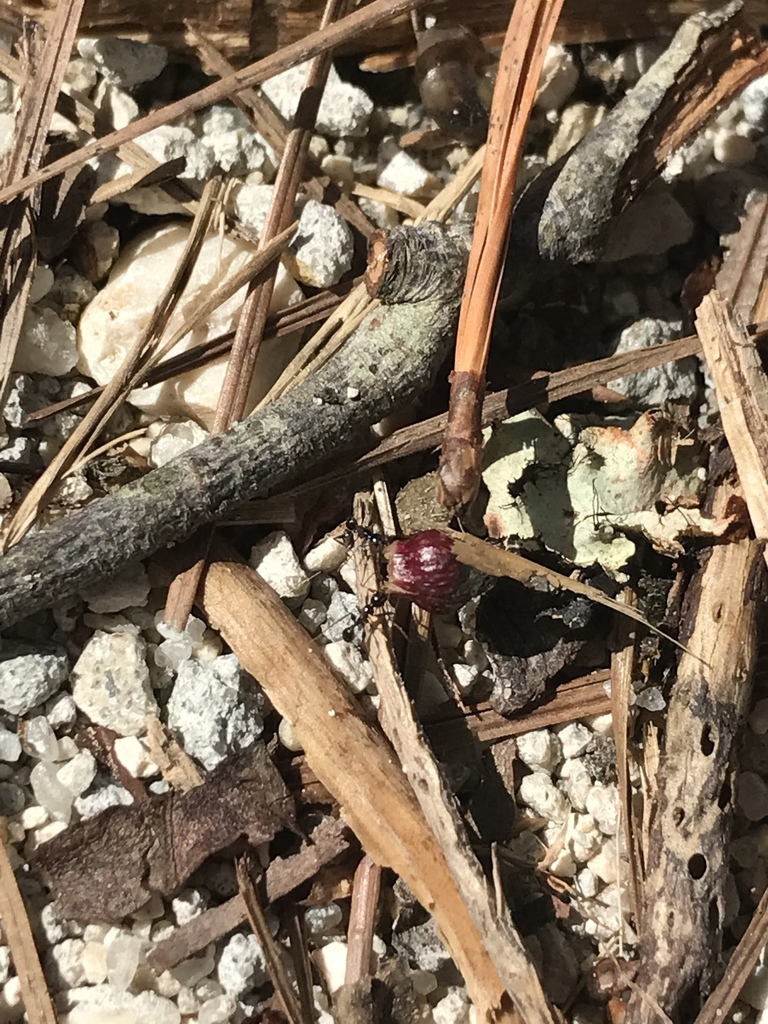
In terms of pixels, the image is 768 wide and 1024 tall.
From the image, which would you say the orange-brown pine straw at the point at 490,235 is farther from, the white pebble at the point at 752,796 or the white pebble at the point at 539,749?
the white pebble at the point at 752,796

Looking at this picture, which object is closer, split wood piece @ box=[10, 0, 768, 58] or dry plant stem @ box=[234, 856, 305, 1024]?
dry plant stem @ box=[234, 856, 305, 1024]

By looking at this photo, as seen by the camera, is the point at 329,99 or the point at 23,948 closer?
the point at 23,948

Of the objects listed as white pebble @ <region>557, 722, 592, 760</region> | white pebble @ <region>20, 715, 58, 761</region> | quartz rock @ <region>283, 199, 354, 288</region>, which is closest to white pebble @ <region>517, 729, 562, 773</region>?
white pebble @ <region>557, 722, 592, 760</region>

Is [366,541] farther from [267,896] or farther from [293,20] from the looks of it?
[293,20]

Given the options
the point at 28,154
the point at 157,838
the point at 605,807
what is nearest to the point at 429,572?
the point at 605,807

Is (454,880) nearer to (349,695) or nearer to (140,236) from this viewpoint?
(349,695)

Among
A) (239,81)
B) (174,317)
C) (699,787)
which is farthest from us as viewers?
(174,317)

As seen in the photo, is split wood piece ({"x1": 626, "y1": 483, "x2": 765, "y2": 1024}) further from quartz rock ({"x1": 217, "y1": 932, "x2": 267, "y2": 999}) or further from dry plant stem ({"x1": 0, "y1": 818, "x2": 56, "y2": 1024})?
dry plant stem ({"x1": 0, "y1": 818, "x2": 56, "y2": 1024})

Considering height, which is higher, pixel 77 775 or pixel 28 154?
pixel 28 154
